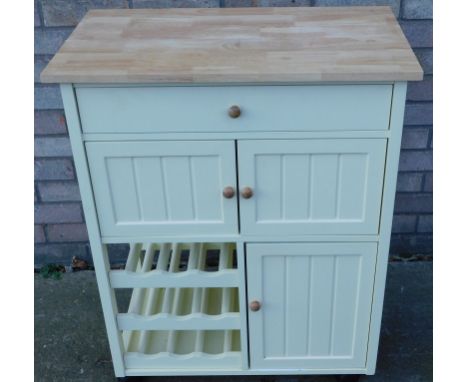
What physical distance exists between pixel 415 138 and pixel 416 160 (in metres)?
0.09

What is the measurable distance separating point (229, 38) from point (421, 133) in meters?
0.91

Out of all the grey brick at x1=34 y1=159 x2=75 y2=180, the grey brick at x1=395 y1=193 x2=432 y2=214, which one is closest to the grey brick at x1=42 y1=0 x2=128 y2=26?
the grey brick at x1=34 y1=159 x2=75 y2=180

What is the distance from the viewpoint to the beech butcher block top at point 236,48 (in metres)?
1.24

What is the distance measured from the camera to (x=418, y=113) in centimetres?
200

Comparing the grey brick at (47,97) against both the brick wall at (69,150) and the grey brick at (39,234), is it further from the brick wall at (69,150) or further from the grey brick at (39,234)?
the grey brick at (39,234)

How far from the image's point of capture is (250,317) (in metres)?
1.62

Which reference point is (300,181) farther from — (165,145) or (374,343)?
(374,343)

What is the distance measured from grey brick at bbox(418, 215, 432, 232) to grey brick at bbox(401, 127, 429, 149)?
0.98 ft

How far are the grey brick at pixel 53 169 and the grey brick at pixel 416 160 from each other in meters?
1.17

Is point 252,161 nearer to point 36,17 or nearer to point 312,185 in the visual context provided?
point 312,185

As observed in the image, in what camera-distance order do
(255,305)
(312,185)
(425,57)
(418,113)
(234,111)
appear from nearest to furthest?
1. (234,111)
2. (312,185)
3. (255,305)
4. (425,57)
5. (418,113)

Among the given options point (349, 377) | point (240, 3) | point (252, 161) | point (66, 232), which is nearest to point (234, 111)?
Result: point (252, 161)

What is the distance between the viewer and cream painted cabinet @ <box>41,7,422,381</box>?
128cm

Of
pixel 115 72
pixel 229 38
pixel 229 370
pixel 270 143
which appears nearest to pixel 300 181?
pixel 270 143
